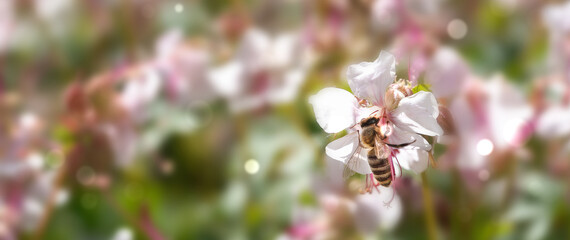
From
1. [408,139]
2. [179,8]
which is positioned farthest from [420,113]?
[179,8]

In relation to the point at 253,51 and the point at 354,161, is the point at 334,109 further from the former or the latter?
the point at 253,51

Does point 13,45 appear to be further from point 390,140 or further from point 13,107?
point 390,140

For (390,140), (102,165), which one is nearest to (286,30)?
(102,165)

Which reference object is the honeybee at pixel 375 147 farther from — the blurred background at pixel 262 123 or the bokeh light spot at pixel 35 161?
the bokeh light spot at pixel 35 161

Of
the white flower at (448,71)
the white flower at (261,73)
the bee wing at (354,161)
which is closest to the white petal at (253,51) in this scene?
the white flower at (261,73)

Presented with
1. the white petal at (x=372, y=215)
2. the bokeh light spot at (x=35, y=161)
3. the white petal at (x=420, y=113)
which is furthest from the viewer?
the bokeh light spot at (x=35, y=161)

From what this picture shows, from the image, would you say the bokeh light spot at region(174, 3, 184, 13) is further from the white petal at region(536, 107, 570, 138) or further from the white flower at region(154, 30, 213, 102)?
the white petal at region(536, 107, 570, 138)
